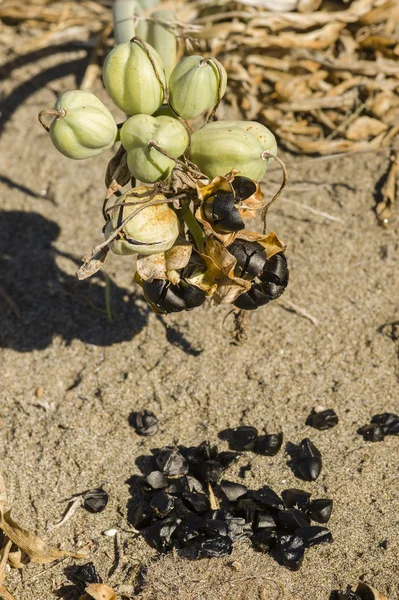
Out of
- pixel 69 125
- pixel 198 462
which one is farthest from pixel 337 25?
pixel 198 462

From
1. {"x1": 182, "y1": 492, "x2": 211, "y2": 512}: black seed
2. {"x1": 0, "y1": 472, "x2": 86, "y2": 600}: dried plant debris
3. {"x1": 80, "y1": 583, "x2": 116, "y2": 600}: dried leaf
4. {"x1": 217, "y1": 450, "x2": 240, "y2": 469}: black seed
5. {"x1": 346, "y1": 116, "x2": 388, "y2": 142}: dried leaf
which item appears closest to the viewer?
{"x1": 80, "y1": 583, "x2": 116, "y2": 600}: dried leaf

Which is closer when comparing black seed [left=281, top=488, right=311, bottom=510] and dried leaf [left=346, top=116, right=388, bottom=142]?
black seed [left=281, top=488, right=311, bottom=510]

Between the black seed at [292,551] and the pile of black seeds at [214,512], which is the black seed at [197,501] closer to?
the pile of black seeds at [214,512]

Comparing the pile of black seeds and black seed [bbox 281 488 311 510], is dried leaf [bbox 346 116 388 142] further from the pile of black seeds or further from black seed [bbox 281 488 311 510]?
black seed [bbox 281 488 311 510]

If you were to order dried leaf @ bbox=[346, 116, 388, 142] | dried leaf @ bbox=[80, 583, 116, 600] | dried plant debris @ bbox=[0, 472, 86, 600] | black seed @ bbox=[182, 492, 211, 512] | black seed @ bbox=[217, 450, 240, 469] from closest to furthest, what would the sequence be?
dried leaf @ bbox=[80, 583, 116, 600], dried plant debris @ bbox=[0, 472, 86, 600], black seed @ bbox=[182, 492, 211, 512], black seed @ bbox=[217, 450, 240, 469], dried leaf @ bbox=[346, 116, 388, 142]

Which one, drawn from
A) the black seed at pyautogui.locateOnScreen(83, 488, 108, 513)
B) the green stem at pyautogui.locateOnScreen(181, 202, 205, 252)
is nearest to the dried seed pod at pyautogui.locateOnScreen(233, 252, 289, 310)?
the green stem at pyautogui.locateOnScreen(181, 202, 205, 252)

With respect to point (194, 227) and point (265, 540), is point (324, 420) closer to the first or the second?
point (265, 540)

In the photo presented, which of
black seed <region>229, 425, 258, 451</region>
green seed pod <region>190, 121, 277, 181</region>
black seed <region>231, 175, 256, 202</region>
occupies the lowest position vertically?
black seed <region>229, 425, 258, 451</region>

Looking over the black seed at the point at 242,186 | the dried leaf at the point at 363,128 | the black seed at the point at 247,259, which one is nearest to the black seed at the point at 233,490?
the black seed at the point at 247,259
